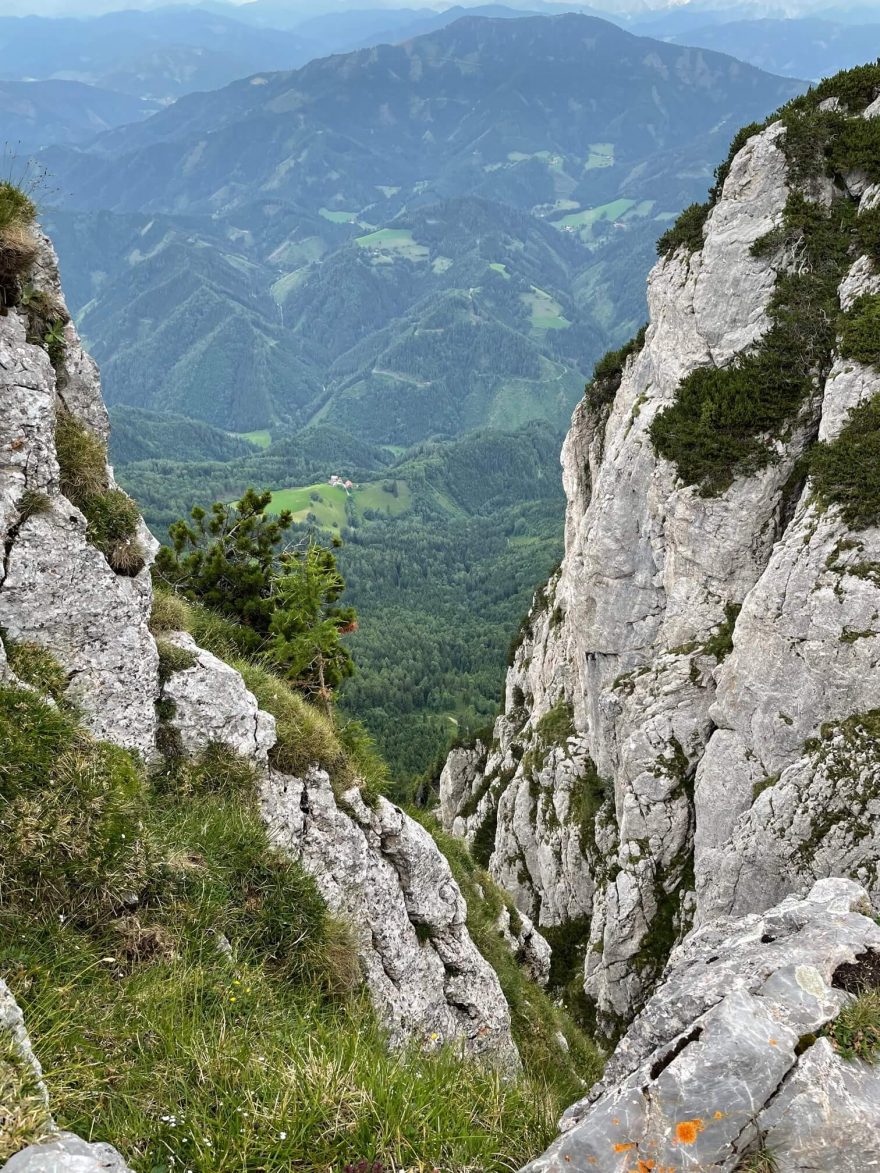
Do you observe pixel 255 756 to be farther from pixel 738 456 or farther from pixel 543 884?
pixel 543 884

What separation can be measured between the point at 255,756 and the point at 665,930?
2446 cm

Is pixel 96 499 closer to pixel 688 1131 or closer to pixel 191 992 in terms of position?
pixel 191 992

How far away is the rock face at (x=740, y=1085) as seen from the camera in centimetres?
642

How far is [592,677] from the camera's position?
128 ft

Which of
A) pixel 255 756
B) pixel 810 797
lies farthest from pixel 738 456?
pixel 255 756

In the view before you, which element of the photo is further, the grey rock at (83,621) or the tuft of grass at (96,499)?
the tuft of grass at (96,499)

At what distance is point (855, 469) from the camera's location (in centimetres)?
2505

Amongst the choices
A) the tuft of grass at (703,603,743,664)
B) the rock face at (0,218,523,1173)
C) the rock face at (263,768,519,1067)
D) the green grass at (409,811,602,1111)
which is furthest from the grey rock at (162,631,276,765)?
the tuft of grass at (703,603,743,664)

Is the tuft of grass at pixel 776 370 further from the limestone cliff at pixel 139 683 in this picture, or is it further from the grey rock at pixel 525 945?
the limestone cliff at pixel 139 683

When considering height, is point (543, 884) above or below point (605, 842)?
below

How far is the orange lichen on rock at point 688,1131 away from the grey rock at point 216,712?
8.55 metres

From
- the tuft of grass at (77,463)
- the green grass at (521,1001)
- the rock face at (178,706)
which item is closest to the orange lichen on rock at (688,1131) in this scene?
the rock face at (178,706)

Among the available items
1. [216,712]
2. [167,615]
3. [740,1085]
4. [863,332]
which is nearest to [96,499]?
[167,615]

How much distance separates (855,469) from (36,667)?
2614 centimetres
